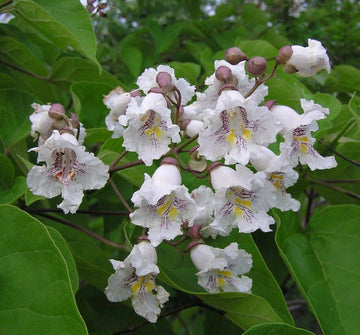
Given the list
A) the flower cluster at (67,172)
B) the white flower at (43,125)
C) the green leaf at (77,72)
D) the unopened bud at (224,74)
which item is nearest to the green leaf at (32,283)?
the flower cluster at (67,172)

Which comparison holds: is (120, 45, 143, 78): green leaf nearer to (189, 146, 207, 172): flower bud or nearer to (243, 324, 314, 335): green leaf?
(189, 146, 207, 172): flower bud

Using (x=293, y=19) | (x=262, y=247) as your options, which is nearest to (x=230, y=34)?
(x=293, y=19)

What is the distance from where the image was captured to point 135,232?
4.27ft

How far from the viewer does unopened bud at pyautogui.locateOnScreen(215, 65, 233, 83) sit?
1.07 meters

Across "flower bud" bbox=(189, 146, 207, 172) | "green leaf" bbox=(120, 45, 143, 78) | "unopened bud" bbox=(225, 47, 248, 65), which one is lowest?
"green leaf" bbox=(120, 45, 143, 78)

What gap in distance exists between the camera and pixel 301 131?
1116mm

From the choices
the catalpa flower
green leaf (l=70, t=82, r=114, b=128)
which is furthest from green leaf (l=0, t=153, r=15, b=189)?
the catalpa flower

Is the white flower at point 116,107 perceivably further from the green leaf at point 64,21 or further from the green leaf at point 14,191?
the green leaf at point 14,191

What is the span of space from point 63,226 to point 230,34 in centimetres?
143

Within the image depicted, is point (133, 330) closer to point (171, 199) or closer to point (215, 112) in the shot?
point (171, 199)

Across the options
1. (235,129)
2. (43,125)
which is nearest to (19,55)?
(43,125)

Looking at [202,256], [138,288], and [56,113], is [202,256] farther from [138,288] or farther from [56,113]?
[56,113]

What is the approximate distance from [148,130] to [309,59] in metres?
0.39

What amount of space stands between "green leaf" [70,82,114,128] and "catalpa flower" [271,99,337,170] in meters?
0.61
